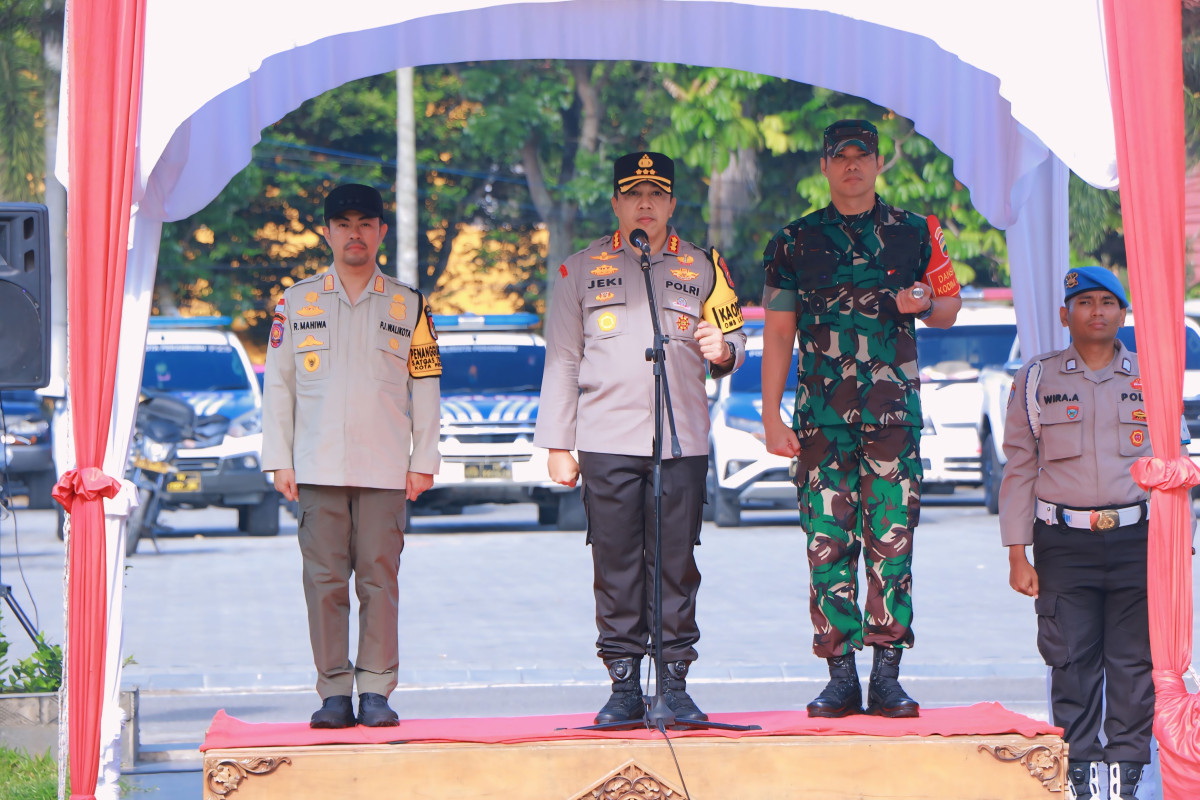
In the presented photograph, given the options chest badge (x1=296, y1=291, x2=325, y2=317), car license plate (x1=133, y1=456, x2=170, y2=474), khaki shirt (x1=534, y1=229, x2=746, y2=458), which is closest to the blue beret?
khaki shirt (x1=534, y1=229, x2=746, y2=458)

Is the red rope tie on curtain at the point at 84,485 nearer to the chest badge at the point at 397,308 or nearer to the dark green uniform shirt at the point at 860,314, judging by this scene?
the chest badge at the point at 397,308


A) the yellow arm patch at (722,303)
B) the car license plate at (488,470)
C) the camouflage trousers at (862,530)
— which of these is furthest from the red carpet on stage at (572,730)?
the car license plate at (488,470)

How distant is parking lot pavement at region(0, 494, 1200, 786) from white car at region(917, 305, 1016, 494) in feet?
2.24

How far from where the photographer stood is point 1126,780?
518 cm

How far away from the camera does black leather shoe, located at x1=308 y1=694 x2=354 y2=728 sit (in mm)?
4965

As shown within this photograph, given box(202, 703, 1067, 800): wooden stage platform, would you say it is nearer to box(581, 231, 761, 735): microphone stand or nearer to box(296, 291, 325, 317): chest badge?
box(581, 231, 761, 735): microphone stand

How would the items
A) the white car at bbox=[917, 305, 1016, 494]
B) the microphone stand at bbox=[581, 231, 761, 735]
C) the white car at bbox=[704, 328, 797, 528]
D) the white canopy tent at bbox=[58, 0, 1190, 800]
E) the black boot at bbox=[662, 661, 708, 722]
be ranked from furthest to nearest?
the white car at bbox=[917, 305, 1016, 494], the white car at bbox=[704, 328, 797, 528], the black boot at bbox=[662, 661, 708, 722], the white canopy tent at bbox=[58, 0, 1190, 800], the microphone stand at bbox=[581, 231, 761, 735]

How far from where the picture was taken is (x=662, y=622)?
4.96 m

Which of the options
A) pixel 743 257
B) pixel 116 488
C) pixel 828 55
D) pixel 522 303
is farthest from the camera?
pixel 522 303

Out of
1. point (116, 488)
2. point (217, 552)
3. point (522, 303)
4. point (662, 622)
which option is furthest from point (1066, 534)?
point (522, 303)

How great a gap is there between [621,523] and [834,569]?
2.46 ft

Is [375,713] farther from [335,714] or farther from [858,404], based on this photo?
[858,404]

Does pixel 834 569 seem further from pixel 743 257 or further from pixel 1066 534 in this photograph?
pixel 743 257

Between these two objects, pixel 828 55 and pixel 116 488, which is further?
pixel 828 55
